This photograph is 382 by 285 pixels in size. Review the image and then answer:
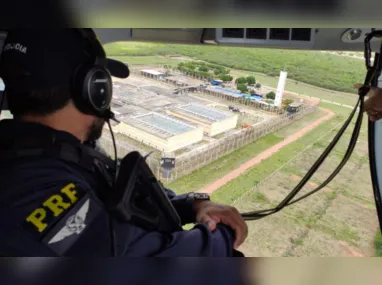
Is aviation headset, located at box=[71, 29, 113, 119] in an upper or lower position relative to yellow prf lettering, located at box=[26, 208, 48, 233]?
upper

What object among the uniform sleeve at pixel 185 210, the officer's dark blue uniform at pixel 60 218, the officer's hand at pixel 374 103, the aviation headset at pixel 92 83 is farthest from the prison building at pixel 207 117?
the officer's dark blue uniform at pixel 60 218

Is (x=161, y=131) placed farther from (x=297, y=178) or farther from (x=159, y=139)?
(x=297, y=178)

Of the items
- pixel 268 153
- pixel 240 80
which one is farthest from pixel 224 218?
pixel 268 153

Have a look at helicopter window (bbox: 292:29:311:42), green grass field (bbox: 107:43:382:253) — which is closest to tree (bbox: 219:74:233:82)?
green grass field (bbox: 107:43:382:253)

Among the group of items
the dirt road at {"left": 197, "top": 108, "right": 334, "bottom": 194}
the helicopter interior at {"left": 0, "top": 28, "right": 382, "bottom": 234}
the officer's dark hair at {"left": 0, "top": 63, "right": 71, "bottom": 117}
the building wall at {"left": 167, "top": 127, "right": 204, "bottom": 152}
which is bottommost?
the dirt road at {"left": 197, "top": 108, "right": 334, "bottom": 194}

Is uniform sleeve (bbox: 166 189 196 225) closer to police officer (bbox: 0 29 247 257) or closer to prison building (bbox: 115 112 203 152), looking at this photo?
police officer (bbox: 0 29 247 257)
